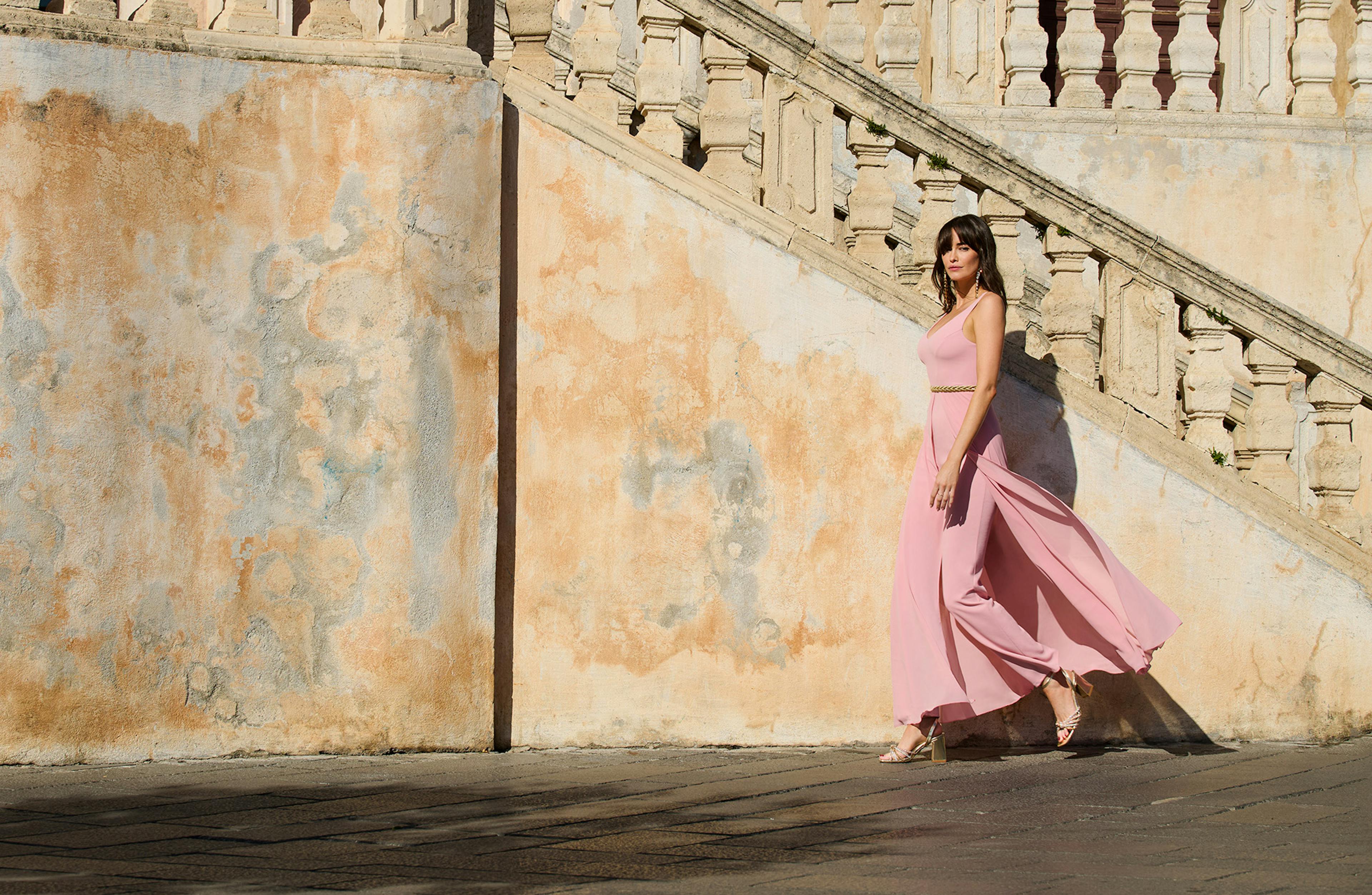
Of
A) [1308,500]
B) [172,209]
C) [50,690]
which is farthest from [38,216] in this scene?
[1308,500]

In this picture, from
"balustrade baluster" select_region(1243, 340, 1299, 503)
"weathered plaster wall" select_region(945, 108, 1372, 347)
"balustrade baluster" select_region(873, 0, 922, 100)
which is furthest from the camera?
"weathered plaster wall" select_region(945, 108, 1372, 347)

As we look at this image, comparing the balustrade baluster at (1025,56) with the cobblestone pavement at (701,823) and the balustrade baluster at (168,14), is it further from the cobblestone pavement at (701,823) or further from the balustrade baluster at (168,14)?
the balustrade baluster at (168,14)

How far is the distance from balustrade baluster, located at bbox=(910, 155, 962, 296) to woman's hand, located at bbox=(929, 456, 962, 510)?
3.37 feet

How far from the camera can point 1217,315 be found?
21.5ft

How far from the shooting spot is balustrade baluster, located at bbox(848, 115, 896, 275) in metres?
6.44

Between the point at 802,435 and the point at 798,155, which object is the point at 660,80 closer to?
the point at 798,155

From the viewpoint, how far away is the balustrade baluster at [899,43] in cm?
877

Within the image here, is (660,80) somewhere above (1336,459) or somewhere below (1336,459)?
above

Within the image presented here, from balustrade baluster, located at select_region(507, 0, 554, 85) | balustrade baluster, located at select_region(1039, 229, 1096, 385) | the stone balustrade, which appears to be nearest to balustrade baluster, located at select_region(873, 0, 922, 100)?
the stone balustrade

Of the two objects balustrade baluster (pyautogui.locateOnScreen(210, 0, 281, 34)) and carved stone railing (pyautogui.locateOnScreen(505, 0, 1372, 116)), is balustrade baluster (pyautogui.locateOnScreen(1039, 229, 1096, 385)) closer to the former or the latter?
carved stone railing (pyautogui.locateOnScreen(505, 0, 1372, 116))

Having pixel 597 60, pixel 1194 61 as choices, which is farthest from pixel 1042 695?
pixel 1194 61

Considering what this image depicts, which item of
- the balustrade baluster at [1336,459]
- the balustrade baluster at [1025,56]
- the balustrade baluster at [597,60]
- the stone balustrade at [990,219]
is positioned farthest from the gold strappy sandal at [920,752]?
the balustrade baluster at [1025,56]

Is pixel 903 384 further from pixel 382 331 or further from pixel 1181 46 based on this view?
pixel 1181 46

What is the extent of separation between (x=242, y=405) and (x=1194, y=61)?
20.6ft
